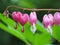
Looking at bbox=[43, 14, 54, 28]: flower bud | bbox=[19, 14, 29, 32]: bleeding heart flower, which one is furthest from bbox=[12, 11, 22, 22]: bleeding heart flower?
bbox=[43, 14, 54, 28]: flower bud

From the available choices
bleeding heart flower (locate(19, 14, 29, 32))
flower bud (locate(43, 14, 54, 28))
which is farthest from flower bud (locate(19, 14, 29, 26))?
flower bud (locate(43, 14, 54, 28))

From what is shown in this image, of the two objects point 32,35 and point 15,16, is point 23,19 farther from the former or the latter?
point 32,35

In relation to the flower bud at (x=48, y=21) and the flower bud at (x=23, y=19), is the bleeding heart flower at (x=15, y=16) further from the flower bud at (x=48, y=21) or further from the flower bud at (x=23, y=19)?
the flower bud at (x=48, y=21)

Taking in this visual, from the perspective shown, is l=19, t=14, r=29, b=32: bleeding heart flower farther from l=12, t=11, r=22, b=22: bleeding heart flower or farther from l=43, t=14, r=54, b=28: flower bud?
l=43, t=14, r=54, b=28: flower bud

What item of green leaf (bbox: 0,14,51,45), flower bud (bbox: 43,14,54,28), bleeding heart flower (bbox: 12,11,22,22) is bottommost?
green leaf (bbox: 0,14,51,45)

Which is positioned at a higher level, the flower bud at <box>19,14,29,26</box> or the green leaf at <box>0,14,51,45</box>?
the flower bud at <box>19,14,29,26</box>

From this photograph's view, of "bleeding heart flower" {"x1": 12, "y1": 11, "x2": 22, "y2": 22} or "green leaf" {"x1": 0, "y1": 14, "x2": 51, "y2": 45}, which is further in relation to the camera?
"green leaf" {"x1": 0, "y1": 14, "x2": 51, "y2": 45}

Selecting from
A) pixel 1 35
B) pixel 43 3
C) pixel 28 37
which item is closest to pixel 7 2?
pixel 28 37

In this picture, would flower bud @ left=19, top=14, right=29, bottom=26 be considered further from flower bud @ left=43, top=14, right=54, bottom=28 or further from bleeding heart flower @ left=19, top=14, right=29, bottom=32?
flower bud @ left=43, top=14, right=54, bottom=28

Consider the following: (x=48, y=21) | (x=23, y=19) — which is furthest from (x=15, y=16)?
(x=48, y=21)

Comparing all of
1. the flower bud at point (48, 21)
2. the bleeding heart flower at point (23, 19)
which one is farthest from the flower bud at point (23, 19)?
the flower bud at point (48, 21)

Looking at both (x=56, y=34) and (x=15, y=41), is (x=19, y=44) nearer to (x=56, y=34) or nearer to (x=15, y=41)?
(x=15, y=41)
